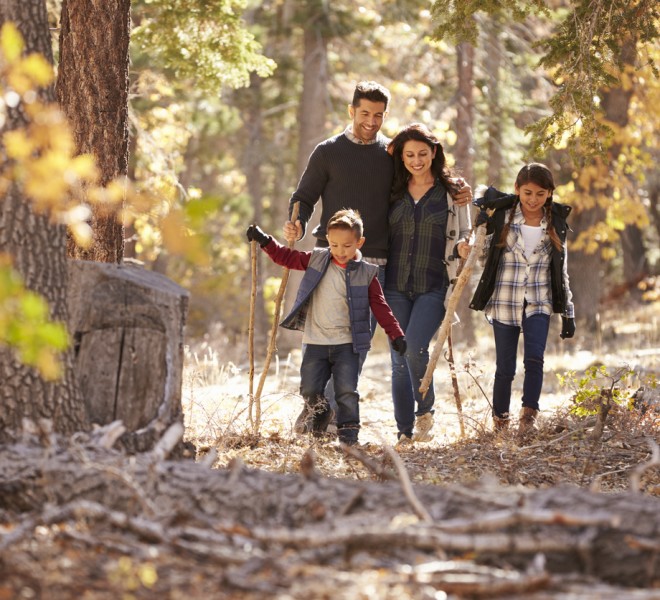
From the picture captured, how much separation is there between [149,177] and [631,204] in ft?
25.1

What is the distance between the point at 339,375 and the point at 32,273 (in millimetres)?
2729

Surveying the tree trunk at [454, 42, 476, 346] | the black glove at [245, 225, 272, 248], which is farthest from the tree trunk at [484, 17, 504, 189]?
the black glove at [245, 225, 272, 248]

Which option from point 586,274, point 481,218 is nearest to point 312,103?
point 586,274

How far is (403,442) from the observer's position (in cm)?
635

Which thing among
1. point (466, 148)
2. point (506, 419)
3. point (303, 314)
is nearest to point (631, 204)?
point (466, 148)

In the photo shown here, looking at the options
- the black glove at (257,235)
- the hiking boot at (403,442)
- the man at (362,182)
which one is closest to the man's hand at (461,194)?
the man at (362,182)

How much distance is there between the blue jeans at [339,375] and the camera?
238 inches

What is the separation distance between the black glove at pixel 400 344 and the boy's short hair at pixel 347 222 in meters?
0.72

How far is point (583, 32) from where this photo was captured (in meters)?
6.18

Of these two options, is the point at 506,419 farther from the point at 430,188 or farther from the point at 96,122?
the point at 96,122

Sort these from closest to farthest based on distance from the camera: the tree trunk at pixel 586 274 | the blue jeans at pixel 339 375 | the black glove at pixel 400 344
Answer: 1. the black glove at pixel 400 344
2. the blue jeans at pixel 339 375
3. the tree trunk at pixel 586 274

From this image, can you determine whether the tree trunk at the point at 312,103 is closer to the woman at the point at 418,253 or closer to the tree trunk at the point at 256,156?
the tree trunk at the point at 256,156

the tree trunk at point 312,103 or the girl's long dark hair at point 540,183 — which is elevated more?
the tree trunk at point 312,103

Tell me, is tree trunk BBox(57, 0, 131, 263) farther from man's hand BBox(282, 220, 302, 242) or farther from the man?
the man
